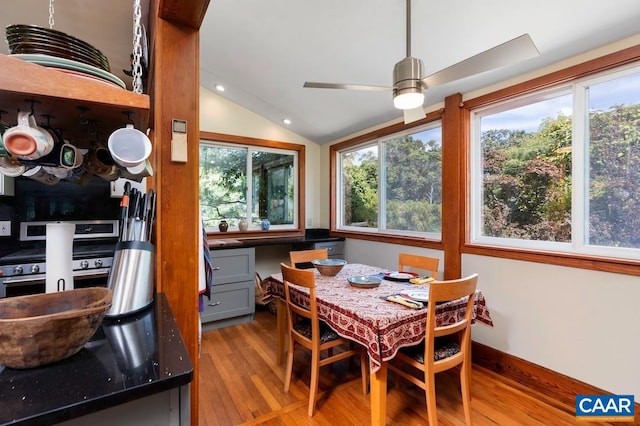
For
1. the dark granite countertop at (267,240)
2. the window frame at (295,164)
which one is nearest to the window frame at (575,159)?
the dark granite countertop at (267,240)

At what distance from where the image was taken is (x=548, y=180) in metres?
2.19

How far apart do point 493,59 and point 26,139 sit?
180 centimetres

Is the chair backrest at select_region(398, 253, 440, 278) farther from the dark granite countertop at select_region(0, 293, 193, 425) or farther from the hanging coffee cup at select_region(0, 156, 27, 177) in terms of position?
the hanging coffee cup at select_region(0, 156, 27, 177)

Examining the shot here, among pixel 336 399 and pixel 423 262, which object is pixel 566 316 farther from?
pixel 336 399

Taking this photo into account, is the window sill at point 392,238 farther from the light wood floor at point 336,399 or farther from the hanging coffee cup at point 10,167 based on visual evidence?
the hanging coffee cup at point 10,167

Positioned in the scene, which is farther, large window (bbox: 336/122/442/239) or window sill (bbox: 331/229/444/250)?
large window (bbox: 336/122/442/239)

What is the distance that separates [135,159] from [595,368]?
2.71 m

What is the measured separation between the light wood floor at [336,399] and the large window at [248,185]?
186 centimetres

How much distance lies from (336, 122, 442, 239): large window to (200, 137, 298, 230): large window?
75 centimetres

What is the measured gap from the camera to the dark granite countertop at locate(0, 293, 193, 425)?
52 centimetres

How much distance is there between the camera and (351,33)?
88.4 inches

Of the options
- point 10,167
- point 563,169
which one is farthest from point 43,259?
point 563,169

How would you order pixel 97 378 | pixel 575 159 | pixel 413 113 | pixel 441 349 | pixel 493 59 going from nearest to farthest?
pixel 97 378 → pixel 493 59 → pixel 441 349 → pixel 413 113 → pixel 575 159

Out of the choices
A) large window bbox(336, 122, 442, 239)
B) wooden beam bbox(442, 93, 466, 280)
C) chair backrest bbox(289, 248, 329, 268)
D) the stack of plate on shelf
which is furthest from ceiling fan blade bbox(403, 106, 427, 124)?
the stack of plate on shelf
